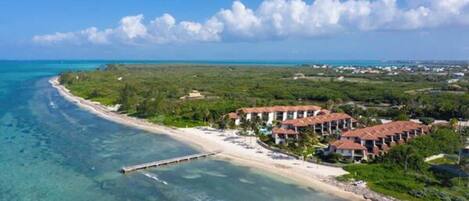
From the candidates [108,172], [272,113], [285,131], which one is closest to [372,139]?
[285,131]

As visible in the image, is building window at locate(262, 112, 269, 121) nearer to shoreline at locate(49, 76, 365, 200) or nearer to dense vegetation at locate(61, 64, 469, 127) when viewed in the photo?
dense vegetation at locate(61, 64, 469, 127)

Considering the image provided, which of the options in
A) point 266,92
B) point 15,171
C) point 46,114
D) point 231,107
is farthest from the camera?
point 266,92

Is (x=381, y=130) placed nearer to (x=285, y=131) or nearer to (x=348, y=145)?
(x=348, y=145)

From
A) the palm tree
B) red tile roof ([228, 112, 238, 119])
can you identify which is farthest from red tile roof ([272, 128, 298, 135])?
red tile roof ([228, 112, 238, 119])

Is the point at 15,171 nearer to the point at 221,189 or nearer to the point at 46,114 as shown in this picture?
the point at 221,189

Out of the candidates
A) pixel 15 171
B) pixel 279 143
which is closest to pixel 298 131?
pixel 279 143

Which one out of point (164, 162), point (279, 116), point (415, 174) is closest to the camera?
point (415, 174)

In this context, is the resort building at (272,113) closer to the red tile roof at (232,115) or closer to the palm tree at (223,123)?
the red tile roof at (232,115)
